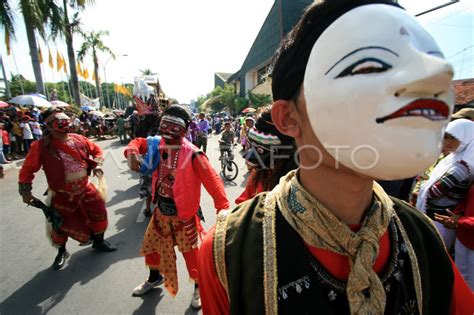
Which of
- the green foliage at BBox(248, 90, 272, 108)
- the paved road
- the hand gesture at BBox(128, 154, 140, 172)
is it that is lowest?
the paved road

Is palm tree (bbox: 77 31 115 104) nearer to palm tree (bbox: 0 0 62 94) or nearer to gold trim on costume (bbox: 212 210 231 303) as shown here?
palm tree (bbox: 0 0 62 94)

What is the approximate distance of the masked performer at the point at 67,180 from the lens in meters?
2.98

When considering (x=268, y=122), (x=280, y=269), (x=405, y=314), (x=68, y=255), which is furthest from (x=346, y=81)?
(x=68, y=255)

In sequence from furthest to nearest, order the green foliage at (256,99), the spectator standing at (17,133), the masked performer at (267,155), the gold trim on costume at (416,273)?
the green foliage at (256,99) < the spectator standing at (17,133) < the masked performer at (267,155) < the gold trim on costume at (416,273)

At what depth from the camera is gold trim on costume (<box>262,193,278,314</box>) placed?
0.80 meters

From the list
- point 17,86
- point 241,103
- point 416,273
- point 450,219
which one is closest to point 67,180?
point 416,273

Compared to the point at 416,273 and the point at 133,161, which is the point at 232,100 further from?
the point at 416,273

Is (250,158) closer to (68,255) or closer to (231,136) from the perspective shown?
(68,255)

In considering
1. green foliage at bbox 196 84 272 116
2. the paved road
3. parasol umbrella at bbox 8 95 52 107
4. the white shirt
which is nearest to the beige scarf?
the paved road

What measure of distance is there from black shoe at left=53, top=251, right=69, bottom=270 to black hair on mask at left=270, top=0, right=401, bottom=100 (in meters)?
3.53

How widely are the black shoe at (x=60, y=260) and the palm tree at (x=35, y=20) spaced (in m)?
10.9

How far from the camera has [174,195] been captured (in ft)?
7.64

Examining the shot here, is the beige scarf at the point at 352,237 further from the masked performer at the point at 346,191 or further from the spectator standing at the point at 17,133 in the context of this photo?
the spectator standing at the point at 17,133

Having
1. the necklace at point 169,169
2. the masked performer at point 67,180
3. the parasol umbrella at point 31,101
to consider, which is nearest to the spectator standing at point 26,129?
the parasol umbrella at point 31,101
